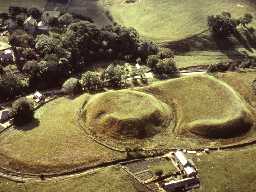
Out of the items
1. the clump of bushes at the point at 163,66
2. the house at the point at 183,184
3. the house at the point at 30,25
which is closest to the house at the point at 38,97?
the clump of bushes at the point at 163,66

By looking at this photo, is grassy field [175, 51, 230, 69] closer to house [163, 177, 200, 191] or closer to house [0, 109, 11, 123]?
house [163, 177, 200, 191]

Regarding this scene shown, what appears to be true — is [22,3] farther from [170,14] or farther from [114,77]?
[114,77]

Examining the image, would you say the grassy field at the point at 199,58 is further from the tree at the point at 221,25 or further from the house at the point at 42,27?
the house at the point at 42,27

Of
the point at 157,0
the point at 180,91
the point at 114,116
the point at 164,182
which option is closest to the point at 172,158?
the point at 164,182

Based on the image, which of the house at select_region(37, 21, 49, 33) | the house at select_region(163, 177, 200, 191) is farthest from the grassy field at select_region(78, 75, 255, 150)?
the house at select_region(37, 21, 49, 33)

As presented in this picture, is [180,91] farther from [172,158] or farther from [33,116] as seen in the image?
[33,116]

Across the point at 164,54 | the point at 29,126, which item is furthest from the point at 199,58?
the point at 29,126
